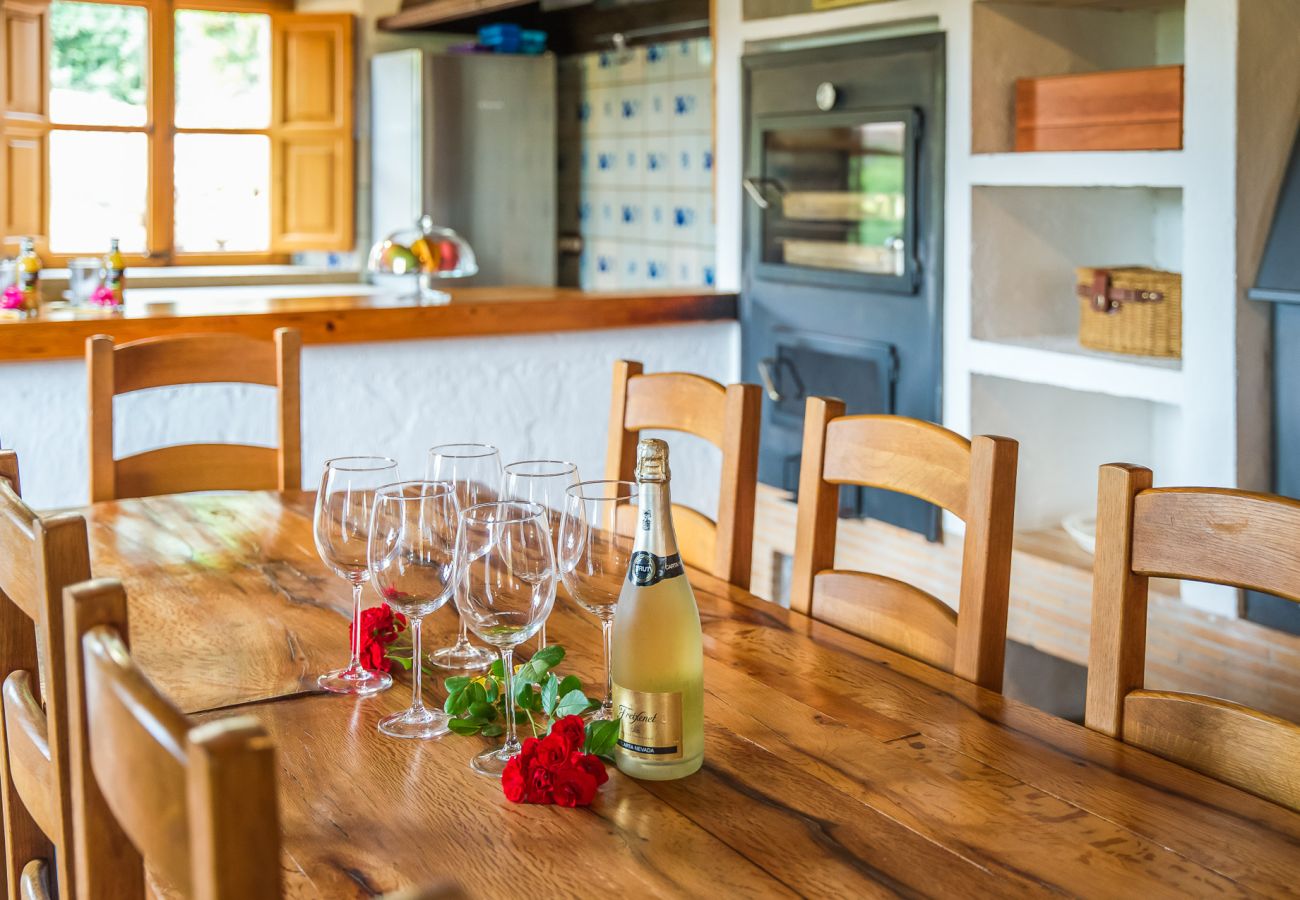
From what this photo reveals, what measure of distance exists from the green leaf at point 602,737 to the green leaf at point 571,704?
5 cm

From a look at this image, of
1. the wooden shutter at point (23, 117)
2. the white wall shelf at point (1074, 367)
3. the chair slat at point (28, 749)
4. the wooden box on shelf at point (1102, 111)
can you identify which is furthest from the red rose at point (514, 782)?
the wooden shutter at point (23, 117)

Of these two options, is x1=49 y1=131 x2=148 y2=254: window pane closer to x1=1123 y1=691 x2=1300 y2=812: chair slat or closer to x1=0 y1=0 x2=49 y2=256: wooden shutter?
x1=0 y1=0 x2=49 y2=256: wooden shutter

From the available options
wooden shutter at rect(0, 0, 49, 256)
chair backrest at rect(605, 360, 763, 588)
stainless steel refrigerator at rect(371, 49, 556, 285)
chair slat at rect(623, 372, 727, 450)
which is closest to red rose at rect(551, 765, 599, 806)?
chair backrest at rect(605, 360, 763, 588)

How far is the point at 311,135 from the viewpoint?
5.81 meters

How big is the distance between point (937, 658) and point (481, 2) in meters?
3.79

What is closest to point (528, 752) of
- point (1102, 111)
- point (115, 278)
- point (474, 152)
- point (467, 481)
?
point (467, 481)

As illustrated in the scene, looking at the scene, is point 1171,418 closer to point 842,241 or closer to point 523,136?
point 842,241

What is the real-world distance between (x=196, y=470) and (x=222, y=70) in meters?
3.95

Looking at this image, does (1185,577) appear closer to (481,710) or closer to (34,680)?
(481,710)

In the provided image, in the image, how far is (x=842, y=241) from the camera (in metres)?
3.38

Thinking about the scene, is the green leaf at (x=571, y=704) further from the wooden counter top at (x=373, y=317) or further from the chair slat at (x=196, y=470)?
the wooden counter top at (x=373, y=317)

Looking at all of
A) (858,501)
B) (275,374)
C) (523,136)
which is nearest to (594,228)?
(523,136)

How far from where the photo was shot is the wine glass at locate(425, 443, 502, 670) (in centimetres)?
141

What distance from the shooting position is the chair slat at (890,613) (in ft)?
5.04
